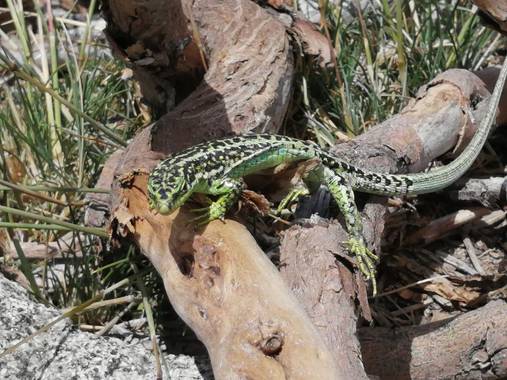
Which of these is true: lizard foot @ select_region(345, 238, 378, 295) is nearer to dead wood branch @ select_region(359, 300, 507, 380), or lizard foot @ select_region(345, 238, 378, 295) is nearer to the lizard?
the lizard

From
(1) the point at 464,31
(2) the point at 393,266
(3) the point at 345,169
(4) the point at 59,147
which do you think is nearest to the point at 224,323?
(3) the point at 345,169

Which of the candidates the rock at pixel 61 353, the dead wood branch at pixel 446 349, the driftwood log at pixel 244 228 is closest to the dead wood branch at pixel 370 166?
the driftwood log at pixel 244 228

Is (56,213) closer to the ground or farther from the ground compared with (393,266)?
farther from the ground

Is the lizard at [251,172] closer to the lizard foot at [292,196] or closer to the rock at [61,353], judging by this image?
the lizard foot at [292,196]

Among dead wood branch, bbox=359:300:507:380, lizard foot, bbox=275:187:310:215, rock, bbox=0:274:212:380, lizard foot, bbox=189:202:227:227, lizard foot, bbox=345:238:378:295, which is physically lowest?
dead wood branch, bbox=359:300:507:380

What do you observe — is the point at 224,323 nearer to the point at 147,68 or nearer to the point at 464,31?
the point at 147,68

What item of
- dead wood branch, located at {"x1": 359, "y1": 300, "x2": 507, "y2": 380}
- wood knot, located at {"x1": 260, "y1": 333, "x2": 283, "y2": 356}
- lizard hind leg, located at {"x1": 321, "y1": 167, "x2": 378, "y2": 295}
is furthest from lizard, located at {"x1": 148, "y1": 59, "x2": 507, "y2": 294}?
wood knot, located at {"x1": 260, "y1": 333, "x2": 283, "y2": 356}

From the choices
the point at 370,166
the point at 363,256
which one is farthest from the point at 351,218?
A: the point at 370,166
